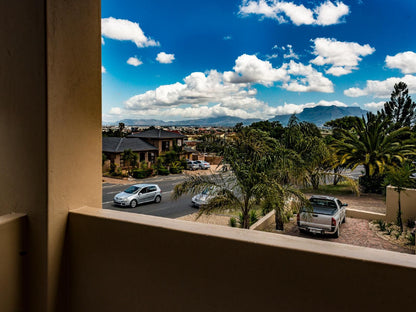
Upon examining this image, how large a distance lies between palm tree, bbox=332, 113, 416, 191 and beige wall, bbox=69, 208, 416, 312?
11.1 meters

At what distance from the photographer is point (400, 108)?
12.3m

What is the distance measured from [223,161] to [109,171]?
40.6 ft

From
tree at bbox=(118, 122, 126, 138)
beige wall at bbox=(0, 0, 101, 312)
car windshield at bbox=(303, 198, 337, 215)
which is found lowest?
car windshield at bbox=(303, 198, 337, 215)

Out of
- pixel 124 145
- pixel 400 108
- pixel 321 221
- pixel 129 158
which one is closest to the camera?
pixel 321 221

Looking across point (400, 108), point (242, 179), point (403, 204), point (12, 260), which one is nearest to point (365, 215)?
point (403, 204)

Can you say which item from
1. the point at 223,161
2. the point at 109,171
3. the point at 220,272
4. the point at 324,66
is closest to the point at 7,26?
the point at 220,272

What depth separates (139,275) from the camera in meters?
1.02

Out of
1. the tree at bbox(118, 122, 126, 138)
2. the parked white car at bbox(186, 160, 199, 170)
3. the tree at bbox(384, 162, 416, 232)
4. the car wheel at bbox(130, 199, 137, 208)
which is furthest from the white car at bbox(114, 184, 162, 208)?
the tree at bbox(118, 122, 126, 138)

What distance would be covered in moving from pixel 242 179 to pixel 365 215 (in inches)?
229

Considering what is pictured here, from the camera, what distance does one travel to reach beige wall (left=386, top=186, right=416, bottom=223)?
7855mm

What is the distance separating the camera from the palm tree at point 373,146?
10.8 m

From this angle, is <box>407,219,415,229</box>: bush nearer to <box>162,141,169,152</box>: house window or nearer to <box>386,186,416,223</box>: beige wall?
<box>386,186,416,223</box>: beige wall

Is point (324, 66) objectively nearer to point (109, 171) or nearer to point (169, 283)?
point (109, 171)

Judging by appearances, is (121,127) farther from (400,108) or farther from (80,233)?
(80,233)
